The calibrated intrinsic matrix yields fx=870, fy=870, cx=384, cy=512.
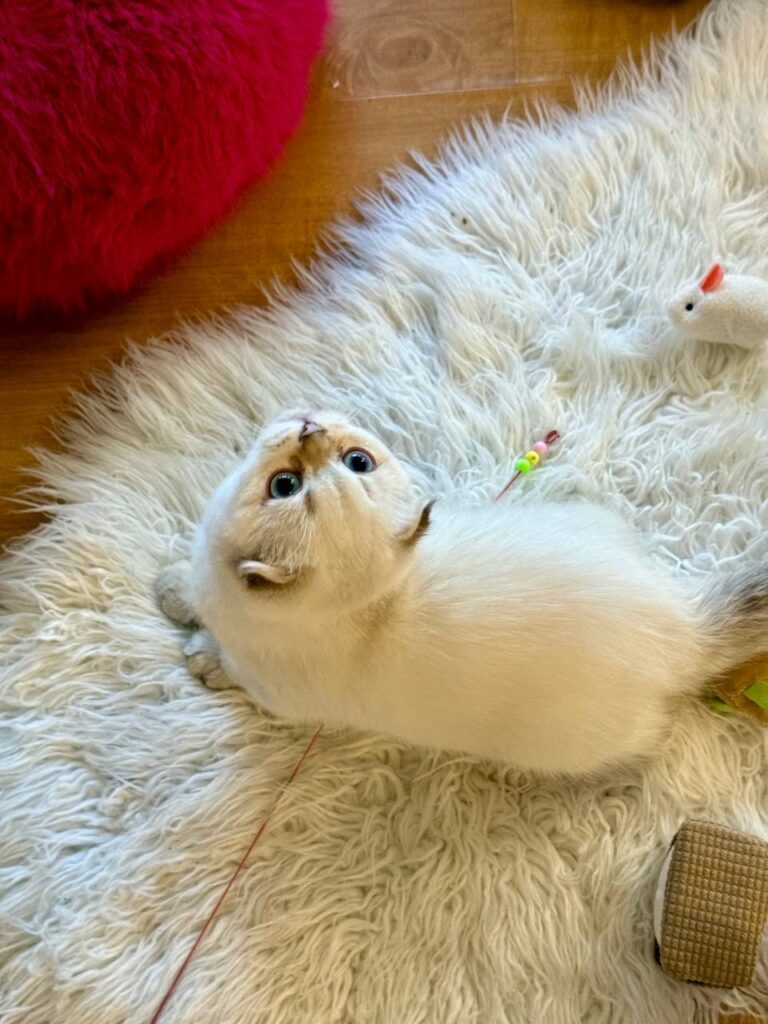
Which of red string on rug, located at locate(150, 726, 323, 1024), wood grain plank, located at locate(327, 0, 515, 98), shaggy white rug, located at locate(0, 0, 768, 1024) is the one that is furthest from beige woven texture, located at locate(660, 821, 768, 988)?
wood grain plank, located at locate(327, 0, 515, 98)

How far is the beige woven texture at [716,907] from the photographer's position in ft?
2.80

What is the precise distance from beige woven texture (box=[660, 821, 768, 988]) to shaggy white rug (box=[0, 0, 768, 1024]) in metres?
0.08

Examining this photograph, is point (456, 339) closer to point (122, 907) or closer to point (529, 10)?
point (529, 10)

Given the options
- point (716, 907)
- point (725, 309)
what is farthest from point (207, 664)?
point (725, 309)

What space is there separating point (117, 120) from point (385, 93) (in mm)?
432

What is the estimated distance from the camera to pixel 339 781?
100 cm

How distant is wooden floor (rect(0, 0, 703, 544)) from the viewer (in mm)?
1212

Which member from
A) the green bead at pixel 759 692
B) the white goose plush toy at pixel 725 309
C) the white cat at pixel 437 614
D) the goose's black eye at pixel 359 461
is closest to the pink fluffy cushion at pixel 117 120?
the white cat at pixel 437 614

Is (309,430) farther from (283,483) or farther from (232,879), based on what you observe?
(232,879)

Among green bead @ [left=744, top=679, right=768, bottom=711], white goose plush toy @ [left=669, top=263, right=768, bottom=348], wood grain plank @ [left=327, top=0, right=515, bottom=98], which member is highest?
wood grain plank @ [left=327, top=0, right=515, bottom=98]

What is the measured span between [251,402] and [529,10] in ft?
2.35

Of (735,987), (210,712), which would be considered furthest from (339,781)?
Result: (735,987)

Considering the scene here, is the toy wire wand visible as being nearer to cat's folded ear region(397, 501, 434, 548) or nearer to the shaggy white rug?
the shaggy white rug

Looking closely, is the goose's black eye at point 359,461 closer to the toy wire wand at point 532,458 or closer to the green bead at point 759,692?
the toy wire wand at point 532,458
